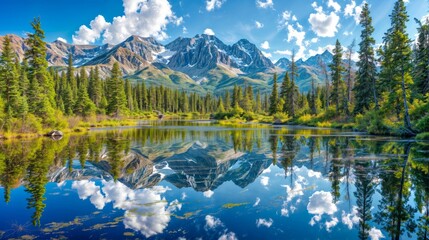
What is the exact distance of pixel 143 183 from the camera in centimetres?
1199

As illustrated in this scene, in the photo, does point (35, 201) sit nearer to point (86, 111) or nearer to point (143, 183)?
point (143, 183)

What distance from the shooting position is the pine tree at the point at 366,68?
150 ft

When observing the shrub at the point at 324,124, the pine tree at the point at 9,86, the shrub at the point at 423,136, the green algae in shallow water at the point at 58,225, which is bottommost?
the green algae in shallow water at the point at 58,225

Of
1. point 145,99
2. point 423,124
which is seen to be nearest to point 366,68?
point 423,124

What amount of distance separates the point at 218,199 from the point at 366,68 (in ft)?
153

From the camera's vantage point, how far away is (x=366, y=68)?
4722cm

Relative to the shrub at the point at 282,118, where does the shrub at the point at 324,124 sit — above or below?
below

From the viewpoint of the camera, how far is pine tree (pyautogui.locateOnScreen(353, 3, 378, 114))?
4581 cm

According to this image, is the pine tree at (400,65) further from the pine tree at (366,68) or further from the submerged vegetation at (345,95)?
the pine tree at (366,68)

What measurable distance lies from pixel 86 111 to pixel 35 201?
196 feet

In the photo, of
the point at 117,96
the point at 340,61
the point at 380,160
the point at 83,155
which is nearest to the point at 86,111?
the point at 117,96

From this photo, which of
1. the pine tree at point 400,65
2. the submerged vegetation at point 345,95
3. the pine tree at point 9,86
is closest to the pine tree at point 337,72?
the submerged vegetation at point 345,95

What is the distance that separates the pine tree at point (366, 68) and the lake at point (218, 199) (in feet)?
113

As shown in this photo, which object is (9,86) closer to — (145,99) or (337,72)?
(337,72)
